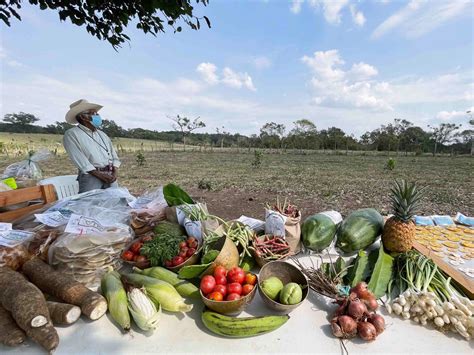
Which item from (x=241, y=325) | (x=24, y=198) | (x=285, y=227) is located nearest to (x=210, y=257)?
(x=241, y=325)

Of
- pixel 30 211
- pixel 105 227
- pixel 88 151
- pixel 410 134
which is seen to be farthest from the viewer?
pixel 410 134

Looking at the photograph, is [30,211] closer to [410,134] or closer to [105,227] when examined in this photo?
[105,227]

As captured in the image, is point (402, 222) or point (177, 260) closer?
point (177, 260)

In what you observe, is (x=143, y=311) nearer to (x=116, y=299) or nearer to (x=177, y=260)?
(x=116, y=299)

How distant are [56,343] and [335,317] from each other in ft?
4.66

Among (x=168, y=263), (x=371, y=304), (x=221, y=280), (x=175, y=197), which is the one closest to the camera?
(x=371, y=304)

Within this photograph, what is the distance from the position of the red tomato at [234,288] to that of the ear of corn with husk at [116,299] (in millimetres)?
572

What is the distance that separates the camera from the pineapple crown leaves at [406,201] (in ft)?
6.85

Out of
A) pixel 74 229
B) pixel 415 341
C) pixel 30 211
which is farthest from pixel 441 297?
pixel 30 211

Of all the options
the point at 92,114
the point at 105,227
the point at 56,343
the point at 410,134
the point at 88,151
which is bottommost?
the point at 56,343

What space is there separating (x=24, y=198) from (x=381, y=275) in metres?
3.40

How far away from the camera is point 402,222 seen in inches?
82.3

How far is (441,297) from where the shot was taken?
1642mm

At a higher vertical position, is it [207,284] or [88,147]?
[88,147]
